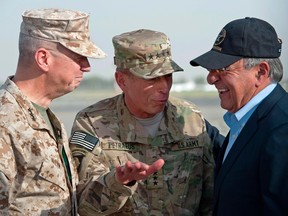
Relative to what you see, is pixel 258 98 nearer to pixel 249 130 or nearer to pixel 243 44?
pixel 249 130

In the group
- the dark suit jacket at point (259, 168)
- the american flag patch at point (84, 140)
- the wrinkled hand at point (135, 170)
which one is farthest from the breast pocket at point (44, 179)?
the dark suit jacket at point (259, 168)

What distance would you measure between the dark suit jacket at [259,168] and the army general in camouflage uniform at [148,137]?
0.54 meters

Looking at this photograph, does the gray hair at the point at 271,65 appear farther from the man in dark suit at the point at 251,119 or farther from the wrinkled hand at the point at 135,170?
the wrinkled hand at the point at 135,170

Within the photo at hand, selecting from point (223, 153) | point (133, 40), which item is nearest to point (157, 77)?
point (133, 40)

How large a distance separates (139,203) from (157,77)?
77 cm

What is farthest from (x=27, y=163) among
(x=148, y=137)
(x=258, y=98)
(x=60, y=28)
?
(x=258, y=98)

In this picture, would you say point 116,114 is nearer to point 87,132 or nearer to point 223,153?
point 87,132

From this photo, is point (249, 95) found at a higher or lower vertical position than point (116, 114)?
higher

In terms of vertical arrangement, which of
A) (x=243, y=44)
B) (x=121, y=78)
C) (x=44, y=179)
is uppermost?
→ (x=243, y=44)

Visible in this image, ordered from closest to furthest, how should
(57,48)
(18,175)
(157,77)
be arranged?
(18,175)
(57,48)
(157,77)

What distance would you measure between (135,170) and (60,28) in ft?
2.98

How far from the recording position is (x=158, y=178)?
486cm

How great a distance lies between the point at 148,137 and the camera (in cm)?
489

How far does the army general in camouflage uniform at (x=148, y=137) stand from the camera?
4785 mm
